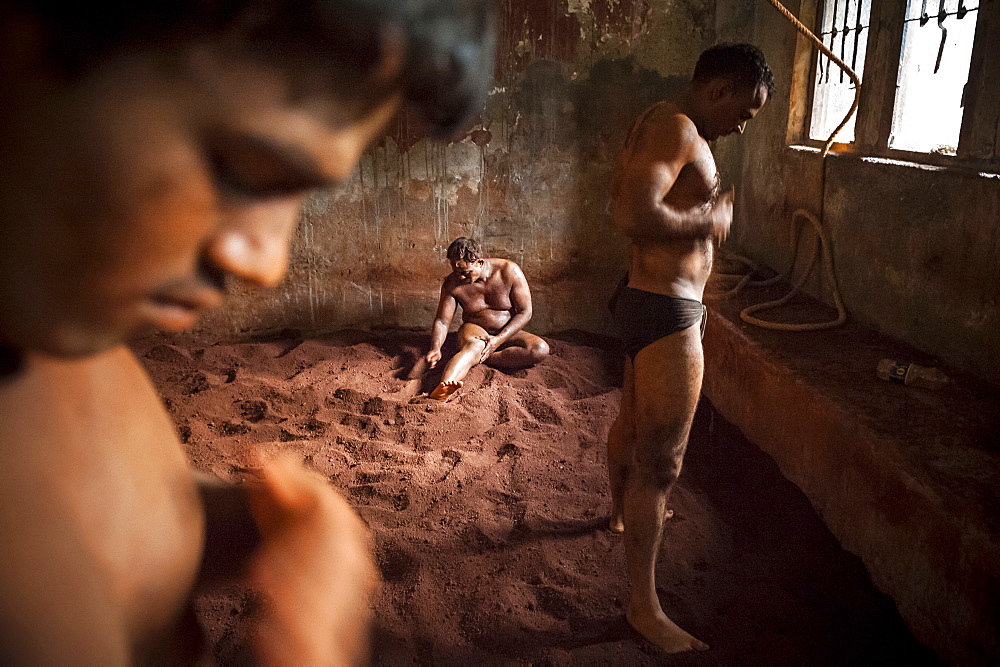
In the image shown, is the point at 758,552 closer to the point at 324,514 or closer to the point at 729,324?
the point at 729,324

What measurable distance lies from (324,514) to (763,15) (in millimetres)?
6274

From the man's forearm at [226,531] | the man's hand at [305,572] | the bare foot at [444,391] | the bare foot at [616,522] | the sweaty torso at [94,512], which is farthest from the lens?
the bare foot at [444,391]

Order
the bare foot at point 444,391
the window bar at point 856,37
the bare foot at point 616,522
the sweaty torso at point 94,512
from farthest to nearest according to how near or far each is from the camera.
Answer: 1. the bare foot at point 444,391
2. the window bar at point 856,37
3. the bare foot at point 616,522
4. the sweaty torso at point 94,512

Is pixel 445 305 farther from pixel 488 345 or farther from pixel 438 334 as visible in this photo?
pixel 488 345

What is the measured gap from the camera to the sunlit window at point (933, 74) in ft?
12.1

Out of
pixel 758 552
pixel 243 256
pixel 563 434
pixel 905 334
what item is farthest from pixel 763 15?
pixel 243 256

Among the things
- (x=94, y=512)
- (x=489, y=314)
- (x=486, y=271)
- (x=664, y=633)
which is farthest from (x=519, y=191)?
(x=94, y=512)

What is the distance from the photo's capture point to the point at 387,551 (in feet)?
10.8

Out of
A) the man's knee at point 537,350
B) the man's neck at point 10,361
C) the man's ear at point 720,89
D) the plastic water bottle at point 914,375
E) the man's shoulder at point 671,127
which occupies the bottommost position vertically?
the man's knee at point 537,350

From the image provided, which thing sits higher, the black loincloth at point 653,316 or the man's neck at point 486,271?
the black loincloth at point 653,316

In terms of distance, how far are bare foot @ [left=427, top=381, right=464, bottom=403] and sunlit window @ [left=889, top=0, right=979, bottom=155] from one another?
3.31 meters

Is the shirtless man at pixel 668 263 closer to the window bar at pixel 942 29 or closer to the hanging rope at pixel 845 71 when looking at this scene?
the hanging rope at pixel 845 71

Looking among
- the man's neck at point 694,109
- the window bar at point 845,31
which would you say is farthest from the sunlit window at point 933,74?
the man's neck at point 694,109

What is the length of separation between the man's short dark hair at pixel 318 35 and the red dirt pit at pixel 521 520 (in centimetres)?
259
